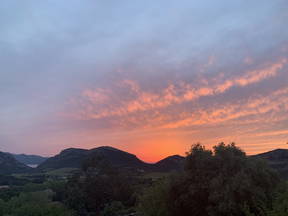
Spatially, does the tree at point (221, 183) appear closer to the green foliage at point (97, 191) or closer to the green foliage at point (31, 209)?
the green foliage at point (31, 209)

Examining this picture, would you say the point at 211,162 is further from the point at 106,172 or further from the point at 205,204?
the point at 106,172

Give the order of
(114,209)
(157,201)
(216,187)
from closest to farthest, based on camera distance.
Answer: (216,187) < (157,201) < (114,209)

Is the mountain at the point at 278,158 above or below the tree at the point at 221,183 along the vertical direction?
above

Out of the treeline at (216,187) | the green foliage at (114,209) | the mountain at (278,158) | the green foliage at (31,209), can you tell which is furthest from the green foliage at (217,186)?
the mountain at (278,158)

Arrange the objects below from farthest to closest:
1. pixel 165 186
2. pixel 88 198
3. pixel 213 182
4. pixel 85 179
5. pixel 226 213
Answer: pixel 85 179
pixel 88 198
pixel 165 186
pixel 213 182
pixel 226 213

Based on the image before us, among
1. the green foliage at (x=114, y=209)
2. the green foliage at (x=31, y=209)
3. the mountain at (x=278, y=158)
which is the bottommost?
the green foliage at (x=114, y=209)

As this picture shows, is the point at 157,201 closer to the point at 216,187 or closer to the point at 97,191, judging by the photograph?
the point at 216,187

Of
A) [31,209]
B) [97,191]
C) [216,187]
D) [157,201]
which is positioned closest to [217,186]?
[216,187]

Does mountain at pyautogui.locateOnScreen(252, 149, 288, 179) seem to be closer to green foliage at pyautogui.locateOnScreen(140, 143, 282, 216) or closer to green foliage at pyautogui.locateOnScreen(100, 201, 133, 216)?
green foliage at pyautogui.locateOnScreen(100, 201, 133, 216)

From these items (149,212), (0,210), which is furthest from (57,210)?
(149,212)

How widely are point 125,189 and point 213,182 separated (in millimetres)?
59250

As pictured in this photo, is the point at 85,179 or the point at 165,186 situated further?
the point at 85,179

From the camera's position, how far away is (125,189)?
291 ft

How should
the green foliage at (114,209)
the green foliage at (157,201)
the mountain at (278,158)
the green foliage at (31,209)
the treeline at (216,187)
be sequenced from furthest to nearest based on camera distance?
the mountain at (278,158) < the green foliage at (114,209) < the green foliage at (31,209) < the green foliage at (157,201) < the treeline at (216,187)
